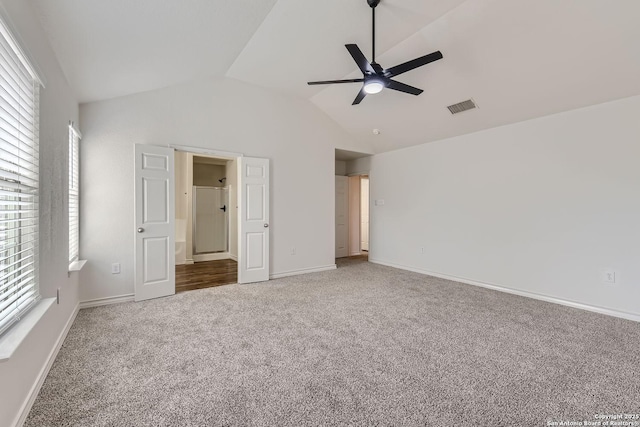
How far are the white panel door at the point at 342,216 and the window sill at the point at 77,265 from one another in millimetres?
4766

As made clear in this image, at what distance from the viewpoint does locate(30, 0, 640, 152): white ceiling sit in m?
2.22

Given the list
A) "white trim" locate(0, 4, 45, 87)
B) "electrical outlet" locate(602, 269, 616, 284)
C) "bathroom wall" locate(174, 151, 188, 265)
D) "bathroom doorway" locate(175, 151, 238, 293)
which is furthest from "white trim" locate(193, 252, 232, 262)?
"electrical outlet" locate(602, 269, 616, 284)

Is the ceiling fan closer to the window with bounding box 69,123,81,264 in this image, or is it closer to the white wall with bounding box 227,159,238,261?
the window with bounding box 69,123,81,264

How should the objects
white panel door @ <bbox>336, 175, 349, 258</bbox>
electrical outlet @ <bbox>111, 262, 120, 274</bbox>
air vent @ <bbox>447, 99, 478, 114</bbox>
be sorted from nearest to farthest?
1. electrical outlet @ <bbox>111, 262, 120, 274</bbox>
2. air vent @ <bbox>447, 99, 478, 114</bbox>
3. white panel door @ <bbox>336, 175, 349, 258</bbox>

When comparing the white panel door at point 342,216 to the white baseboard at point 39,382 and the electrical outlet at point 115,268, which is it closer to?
the electrical outlet at point 115,268

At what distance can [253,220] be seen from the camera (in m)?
4.44

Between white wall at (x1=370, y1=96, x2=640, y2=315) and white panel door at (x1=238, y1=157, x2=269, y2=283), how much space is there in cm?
271

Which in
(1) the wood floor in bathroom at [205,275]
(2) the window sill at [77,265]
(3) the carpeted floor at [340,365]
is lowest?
(3) the carpeted floor at [340,365]

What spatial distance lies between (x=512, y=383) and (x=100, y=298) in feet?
13.9

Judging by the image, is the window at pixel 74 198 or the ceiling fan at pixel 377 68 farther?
the window at pixel 74 198

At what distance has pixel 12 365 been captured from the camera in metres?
1.45

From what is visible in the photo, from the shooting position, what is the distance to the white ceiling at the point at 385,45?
2.22 meters

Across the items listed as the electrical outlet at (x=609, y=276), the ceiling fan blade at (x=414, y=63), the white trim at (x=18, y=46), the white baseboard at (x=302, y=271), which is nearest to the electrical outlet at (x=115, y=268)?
the white baseboard at (x=302, y=271)

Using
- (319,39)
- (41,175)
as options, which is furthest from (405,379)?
(319,39)
